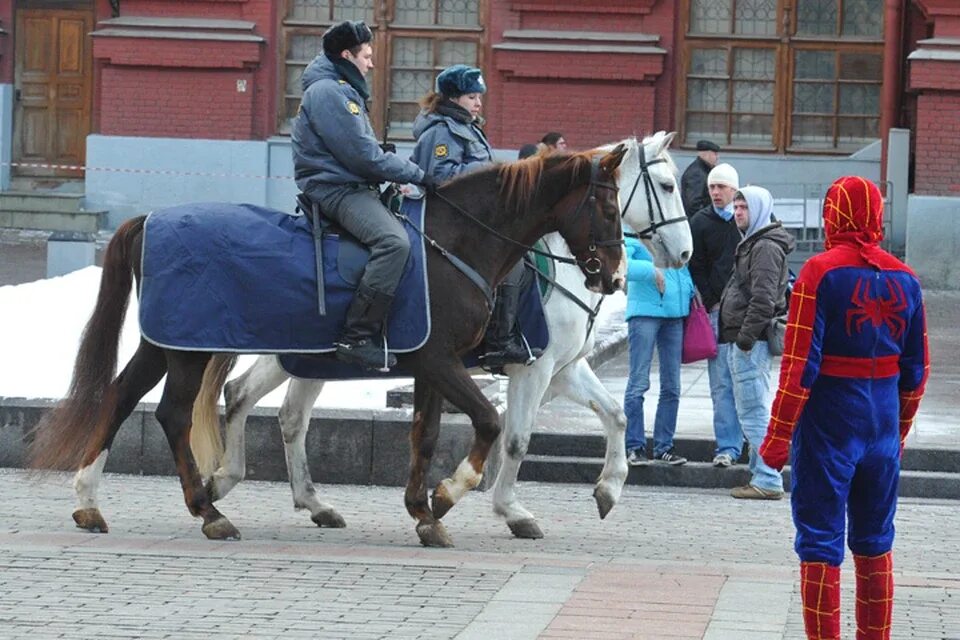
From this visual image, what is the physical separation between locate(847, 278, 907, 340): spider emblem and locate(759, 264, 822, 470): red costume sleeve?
0.47 ft

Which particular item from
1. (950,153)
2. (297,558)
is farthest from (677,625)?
(950,153)

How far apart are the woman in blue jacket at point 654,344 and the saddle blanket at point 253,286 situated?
10.3 feet

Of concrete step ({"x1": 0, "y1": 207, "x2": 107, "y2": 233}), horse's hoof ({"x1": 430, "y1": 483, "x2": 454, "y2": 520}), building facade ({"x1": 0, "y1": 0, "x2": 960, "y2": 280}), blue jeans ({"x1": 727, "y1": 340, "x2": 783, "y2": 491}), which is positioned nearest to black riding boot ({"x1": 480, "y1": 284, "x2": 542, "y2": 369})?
horse's hoof ({"x1": 430, "y1": 483, "x2": 454, "y2": 520})

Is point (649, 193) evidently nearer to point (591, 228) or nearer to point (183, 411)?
point (591, 228)

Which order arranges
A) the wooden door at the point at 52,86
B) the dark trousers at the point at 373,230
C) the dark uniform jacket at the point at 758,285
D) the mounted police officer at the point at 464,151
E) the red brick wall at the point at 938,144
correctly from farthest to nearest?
the wooden door at the point at 52,86 → the red brick wall at the point at 938,144 → the dark uniform jacket at the point at 758,285 → the mounted police officer at the point at 464,151 → the dark trousers at the point at 373,230

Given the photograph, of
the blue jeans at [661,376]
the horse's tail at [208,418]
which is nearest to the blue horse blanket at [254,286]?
the horse's tail at [208,418]

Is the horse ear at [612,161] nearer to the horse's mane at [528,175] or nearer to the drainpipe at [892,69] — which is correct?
the horse's mane at [528,175]

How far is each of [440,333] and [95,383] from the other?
178cm

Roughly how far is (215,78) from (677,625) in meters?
18.9

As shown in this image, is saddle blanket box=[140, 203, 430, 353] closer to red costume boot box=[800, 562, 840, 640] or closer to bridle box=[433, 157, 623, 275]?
bridle box=[433, 157, 623, 275]

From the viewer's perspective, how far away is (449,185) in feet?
31.8

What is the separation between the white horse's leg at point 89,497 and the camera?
9578 mm

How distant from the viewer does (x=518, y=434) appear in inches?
400

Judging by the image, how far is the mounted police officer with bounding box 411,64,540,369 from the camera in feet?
32.5
